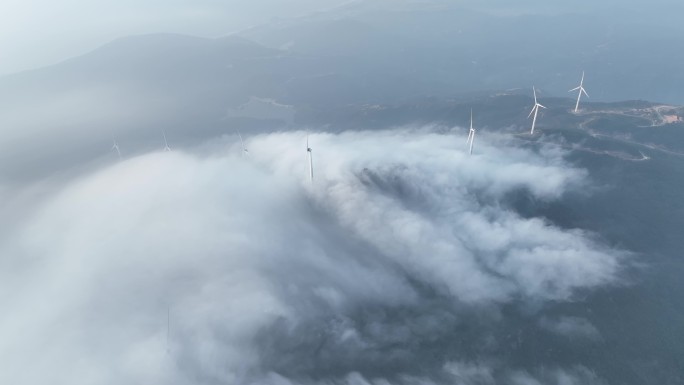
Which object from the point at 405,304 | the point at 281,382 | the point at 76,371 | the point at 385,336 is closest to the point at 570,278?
the point at 405,304

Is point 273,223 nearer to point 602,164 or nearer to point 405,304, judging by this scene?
point 405,304

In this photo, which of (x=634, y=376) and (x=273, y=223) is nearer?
(x=634, y=376)

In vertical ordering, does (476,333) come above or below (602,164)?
below

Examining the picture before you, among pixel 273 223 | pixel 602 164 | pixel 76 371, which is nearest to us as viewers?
pixel 76 371

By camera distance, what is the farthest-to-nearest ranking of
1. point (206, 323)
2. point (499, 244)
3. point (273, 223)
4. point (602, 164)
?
point (602, 164), point (273, 223), point (499, 244), point (206, 323)

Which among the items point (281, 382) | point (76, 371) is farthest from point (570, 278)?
point (76, 371)

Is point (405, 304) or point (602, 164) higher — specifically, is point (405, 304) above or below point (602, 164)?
below

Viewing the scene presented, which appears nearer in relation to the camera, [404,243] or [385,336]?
[385,336]

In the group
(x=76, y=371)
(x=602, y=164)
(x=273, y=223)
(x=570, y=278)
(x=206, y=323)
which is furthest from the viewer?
(x=602, y=164)

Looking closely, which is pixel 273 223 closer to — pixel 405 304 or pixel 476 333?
pixel 405 304
